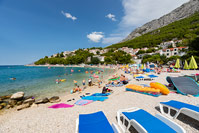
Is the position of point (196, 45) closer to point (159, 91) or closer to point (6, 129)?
point (159, 91)

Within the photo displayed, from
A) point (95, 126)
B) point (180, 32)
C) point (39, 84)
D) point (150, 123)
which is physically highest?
point (180, 32)

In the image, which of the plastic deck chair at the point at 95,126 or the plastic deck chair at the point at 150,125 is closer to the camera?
the plastic deck chair at the point at 150,125

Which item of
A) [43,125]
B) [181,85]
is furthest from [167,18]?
[43,125]

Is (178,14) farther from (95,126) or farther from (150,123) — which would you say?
(95,126)

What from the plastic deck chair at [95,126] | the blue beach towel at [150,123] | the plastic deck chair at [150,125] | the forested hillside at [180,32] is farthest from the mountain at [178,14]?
the plastic deck chair at [95,126]

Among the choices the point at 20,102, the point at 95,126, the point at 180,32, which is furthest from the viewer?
the point at 180,32

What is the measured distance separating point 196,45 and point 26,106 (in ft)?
117

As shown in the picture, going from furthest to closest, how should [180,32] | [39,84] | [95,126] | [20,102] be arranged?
[180,32] < [39,84] < [20,102] < [95,126]

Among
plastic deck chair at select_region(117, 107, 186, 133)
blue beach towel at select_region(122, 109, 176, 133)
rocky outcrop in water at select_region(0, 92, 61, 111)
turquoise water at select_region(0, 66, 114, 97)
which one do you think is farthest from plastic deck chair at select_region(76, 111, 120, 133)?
turquoise water at select_region(0, 66, 114, 97)

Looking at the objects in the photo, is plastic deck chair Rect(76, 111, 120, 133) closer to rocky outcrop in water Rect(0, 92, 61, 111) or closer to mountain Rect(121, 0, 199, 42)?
rocky outcrop in water Rect(0, 92, 61, 111)

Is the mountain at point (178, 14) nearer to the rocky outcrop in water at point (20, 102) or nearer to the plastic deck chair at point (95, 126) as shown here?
the plastic deck chair at point (95, 126)

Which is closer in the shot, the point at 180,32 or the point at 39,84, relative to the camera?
the point at 39,84

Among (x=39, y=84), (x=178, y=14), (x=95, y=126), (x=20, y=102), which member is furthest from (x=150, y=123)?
(x=178, y=14)

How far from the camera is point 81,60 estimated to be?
272 ft
